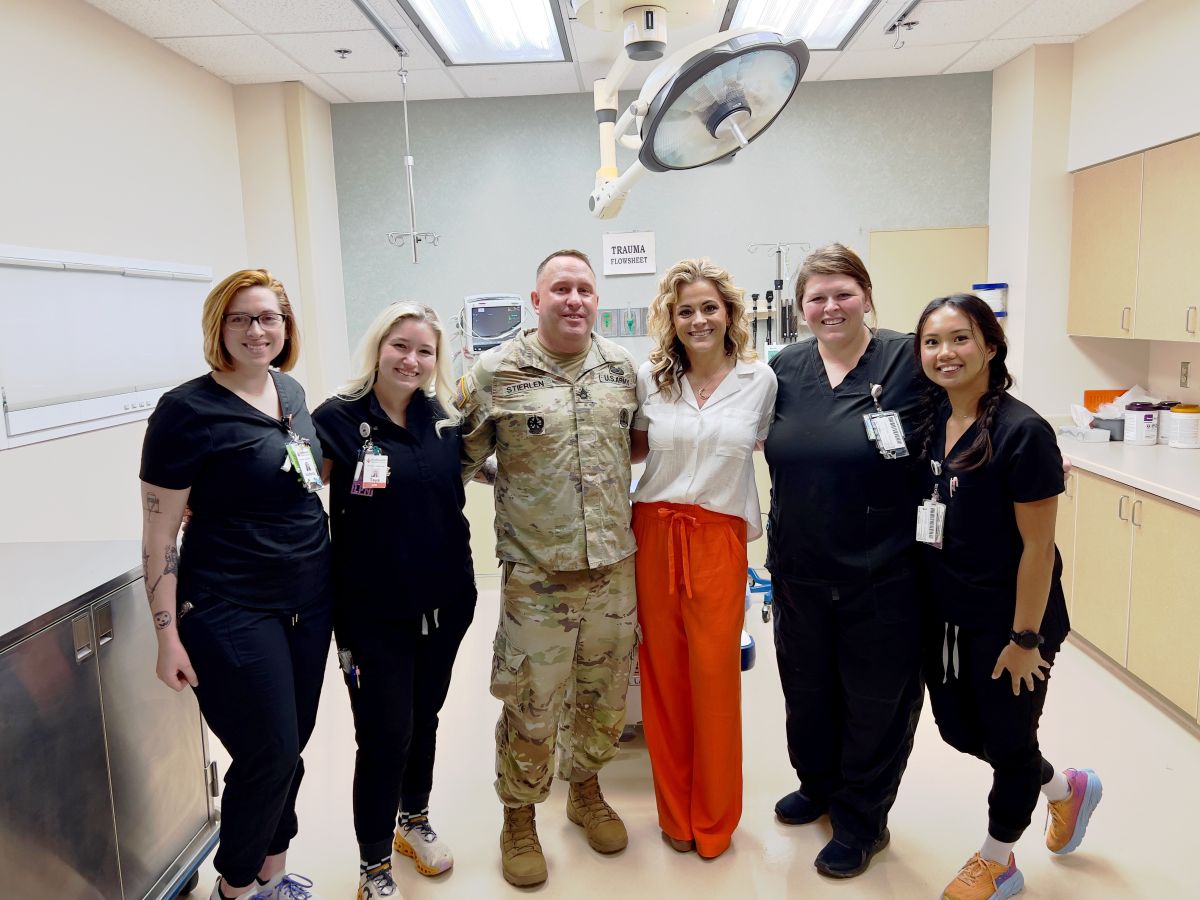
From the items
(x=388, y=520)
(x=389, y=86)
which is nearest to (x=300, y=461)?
(x=388, y=520)

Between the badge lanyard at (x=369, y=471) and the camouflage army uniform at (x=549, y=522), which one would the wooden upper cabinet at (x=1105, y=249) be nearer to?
the camouflage army uniform at (x=549, y=522)

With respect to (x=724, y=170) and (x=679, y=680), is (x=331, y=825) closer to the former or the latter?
(x=679, y=680)

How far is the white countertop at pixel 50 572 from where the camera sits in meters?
1.62

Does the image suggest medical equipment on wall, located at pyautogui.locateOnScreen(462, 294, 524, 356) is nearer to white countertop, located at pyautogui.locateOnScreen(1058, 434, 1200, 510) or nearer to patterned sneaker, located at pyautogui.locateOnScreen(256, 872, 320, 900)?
white countertop, located at pyautogui.locateOnScreen(1058, 434, 1200, 510)

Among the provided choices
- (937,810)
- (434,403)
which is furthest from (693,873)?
(434,403)

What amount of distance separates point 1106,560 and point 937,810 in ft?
4.67

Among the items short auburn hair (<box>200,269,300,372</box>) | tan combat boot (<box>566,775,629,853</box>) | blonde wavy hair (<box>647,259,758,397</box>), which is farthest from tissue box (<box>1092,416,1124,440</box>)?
short auburn hair (<box>200,269,300,372</box>)

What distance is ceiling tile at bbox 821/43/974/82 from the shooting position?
393cm

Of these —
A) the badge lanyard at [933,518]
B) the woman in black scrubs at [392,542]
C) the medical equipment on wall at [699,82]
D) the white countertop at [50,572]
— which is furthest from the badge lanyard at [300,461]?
the badge lanyard at [933,518]

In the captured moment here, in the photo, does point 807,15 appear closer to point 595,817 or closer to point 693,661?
point 693,661

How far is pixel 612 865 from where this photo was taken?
7.21ft

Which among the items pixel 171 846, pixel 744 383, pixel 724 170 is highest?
pixel 724 170

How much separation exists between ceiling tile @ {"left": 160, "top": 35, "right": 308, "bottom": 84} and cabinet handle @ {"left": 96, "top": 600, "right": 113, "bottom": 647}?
260cm

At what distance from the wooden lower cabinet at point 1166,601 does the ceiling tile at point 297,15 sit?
345 centimetres
